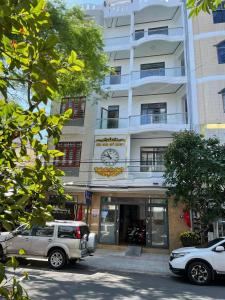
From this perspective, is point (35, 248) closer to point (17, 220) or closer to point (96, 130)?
point (96, 130)

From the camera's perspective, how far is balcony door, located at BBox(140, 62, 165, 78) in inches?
784

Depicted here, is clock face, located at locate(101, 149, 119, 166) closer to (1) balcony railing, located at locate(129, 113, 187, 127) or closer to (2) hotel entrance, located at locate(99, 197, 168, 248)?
(1) balcony railing, located at locate(129, 113, 187, 127)

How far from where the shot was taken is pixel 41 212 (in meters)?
1.63

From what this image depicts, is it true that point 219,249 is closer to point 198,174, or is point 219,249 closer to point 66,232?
point 198,174

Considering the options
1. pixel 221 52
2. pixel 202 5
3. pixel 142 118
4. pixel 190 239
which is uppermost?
pixel 221 52

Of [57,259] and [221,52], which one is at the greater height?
[221,52]

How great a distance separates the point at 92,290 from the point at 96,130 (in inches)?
499

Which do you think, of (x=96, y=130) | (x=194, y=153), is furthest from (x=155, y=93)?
(x=194, y=153)

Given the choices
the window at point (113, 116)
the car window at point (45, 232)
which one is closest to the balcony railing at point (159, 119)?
the window at point (113, 116)

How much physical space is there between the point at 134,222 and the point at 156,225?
2666mm

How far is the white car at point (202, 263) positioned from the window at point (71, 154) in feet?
34.9

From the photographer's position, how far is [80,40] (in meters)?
11.6

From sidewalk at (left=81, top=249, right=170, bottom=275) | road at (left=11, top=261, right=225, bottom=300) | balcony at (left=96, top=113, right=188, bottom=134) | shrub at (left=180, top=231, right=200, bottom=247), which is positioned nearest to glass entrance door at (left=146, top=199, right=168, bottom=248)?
sidewalk at (left=81, top=249, right=170, bottom=275)

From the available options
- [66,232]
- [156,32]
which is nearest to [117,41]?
[156,32]
